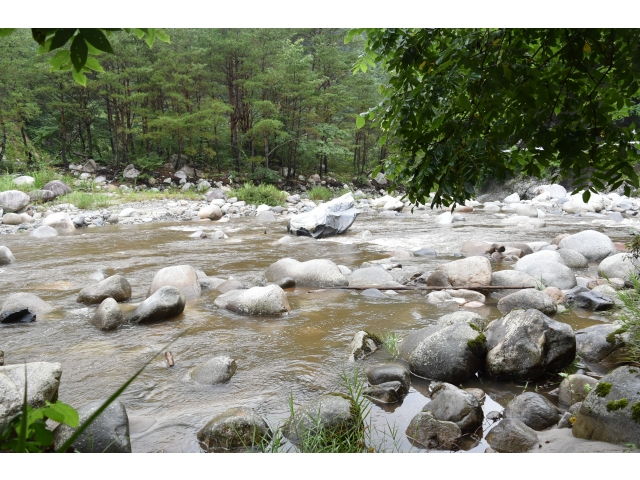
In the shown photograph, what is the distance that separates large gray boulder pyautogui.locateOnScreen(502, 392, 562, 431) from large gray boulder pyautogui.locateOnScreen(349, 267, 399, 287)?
9.99 feet

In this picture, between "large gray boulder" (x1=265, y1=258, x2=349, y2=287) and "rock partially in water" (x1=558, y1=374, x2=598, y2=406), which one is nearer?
"rock partially in water" (x1=558, y1=374, x2=598, y2=406)

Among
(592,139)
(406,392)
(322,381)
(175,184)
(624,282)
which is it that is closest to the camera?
(592,139)

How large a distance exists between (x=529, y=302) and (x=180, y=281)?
12.7 ft

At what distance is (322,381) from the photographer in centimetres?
314

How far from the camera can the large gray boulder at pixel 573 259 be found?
6.51m

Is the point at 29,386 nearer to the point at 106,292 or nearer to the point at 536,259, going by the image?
the point at 106,292

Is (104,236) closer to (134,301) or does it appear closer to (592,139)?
(134,301)

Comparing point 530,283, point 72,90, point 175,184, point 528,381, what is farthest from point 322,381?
point 72,90

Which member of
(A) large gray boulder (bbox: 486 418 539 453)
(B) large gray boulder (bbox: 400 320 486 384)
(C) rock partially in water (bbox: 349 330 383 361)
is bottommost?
(C) rock partially in water (bbox: 349 330 383 361)

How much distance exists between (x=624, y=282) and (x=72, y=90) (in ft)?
75.1

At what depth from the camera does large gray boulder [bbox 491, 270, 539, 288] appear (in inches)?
207

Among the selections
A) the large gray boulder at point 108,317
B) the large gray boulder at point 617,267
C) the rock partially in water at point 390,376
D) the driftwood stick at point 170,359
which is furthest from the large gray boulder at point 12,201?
the large gray boulder at point 617,267

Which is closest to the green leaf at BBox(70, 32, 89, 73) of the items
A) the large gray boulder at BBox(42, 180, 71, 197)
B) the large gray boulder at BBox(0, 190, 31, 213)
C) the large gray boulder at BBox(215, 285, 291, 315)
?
the large gray boulder at BBox(215, 285, 291, 315)

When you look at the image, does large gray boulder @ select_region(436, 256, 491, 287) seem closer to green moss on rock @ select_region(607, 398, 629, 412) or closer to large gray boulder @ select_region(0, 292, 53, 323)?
green moss on rock @ select_region(607, 398, 629, 412)
